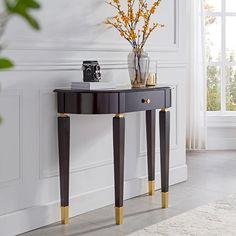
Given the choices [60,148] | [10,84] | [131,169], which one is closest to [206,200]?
[131,169]

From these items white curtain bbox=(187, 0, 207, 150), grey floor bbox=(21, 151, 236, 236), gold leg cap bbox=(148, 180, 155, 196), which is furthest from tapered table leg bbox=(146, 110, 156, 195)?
white curtain bbox=(187, 0, 207, 150)

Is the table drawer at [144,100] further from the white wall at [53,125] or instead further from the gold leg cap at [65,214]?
the gold leg cap at [65,214]

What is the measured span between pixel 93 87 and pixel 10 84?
492 millimetres

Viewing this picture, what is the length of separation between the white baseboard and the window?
89.2 inches

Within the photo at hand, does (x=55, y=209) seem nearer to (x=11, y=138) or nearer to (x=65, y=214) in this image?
(x=65, y=214)

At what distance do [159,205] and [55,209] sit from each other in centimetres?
82

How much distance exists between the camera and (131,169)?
3.74m

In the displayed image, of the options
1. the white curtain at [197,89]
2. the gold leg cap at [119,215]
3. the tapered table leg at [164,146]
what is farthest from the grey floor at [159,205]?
the white curtain at [197,89]

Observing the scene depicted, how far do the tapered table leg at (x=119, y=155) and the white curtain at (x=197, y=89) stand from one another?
2.83m

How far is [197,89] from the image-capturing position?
A: 5.75 meters

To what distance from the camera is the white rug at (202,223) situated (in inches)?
113

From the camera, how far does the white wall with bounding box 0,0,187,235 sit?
2.80m

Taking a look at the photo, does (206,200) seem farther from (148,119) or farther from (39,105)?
(39,105)

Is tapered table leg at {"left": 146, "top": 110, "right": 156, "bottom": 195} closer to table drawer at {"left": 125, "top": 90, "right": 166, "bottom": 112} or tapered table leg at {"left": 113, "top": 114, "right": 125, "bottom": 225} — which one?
table drawer at {"left": 125, "top": 90, "right": 166, "bottom": 112}
